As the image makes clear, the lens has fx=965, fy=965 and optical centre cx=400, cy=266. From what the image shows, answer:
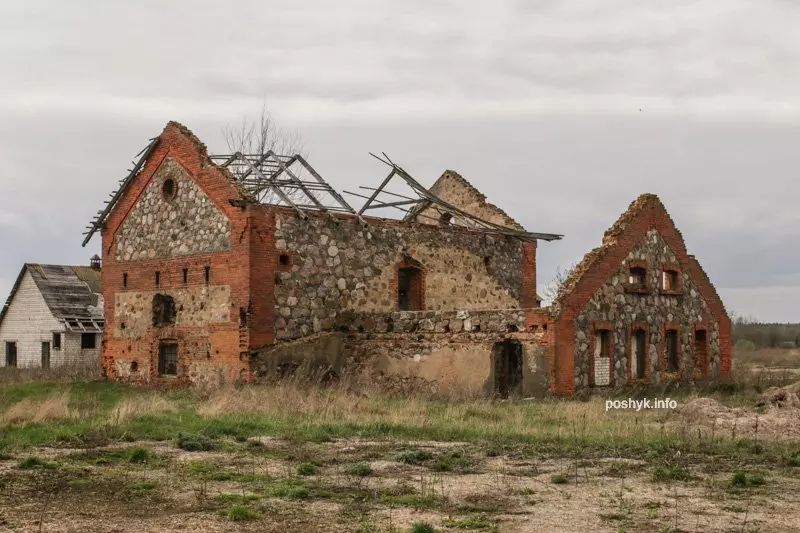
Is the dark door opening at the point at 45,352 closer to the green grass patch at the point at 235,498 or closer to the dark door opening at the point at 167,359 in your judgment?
the dark door opening at the point at 167,359

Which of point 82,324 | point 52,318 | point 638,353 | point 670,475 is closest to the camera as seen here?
point 670,475

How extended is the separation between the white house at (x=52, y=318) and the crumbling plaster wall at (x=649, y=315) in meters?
26.0

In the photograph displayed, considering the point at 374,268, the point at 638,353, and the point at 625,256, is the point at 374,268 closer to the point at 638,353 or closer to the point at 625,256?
the point at 625,256

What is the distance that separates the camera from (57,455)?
42.6 feet

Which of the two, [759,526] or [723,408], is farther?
[723,408]

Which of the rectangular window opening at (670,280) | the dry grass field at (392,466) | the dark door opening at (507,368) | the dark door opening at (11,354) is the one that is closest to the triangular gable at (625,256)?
the rectangular window opening at (670,280)

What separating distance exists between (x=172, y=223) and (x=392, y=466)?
15.9m

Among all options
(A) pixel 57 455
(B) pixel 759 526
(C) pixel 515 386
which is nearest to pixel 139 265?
(C) pixel 515 386

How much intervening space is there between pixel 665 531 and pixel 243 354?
1648cm

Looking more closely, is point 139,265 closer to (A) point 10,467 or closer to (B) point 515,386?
(B) point 515,386

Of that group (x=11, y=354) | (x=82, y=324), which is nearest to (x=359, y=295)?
(x=82, y=324)

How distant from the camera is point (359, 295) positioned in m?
25.8

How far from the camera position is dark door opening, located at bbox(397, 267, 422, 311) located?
27406 millimetres

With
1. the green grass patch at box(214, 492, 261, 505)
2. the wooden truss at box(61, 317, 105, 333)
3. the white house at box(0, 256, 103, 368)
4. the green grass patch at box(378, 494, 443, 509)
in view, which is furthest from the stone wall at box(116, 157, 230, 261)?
the wooden truss at box(61, 317, 105, 333)
